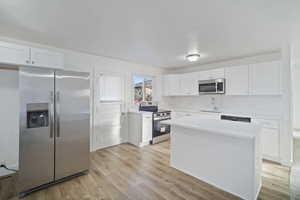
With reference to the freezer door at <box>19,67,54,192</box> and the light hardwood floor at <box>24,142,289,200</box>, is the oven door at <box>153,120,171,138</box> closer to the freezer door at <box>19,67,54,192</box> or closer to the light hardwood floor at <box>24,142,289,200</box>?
the light hardwood floor at <box>24,142,289,200</box>

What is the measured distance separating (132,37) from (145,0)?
3.50 feet

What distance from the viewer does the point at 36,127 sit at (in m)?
2.20

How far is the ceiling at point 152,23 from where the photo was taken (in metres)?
1.73

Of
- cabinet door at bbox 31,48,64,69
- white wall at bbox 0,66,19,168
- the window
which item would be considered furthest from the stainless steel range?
white wall at bbox 0,66,19,168

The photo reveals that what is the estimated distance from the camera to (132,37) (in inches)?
105

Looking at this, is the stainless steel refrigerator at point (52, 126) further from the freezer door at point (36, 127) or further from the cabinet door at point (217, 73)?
the cabinet door at point (217, 73)

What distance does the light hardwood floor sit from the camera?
206 cm

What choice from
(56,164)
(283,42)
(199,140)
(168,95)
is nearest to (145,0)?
(199,140)

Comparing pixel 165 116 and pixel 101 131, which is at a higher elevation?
pixel 165 116

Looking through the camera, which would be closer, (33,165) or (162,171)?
(33,165)

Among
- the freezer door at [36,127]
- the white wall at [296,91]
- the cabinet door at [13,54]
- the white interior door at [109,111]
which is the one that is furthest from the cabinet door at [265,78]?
the cabinet door at [13,54]

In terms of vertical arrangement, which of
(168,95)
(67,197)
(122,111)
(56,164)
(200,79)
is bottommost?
(67,197)

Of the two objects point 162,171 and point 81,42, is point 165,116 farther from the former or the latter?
point 81,42

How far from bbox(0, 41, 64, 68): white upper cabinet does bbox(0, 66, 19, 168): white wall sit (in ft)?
1.48
